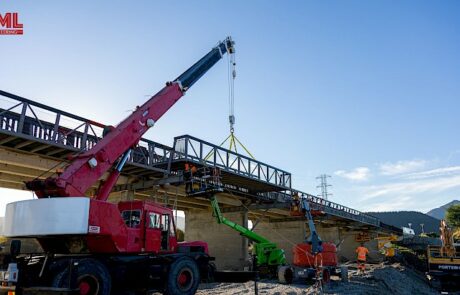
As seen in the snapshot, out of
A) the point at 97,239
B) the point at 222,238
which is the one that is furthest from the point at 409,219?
the point at 97,239

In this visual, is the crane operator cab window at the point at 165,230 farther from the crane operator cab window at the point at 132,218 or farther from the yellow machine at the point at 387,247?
the yellow machine at the point at 387,247

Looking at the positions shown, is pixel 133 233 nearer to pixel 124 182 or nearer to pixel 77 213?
pixel 77 213

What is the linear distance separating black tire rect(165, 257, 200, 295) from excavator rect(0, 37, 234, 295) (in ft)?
0.10

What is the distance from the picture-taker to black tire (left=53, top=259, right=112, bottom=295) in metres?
9.57

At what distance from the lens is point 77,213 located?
32.4ft

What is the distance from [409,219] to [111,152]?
13246 centimetres

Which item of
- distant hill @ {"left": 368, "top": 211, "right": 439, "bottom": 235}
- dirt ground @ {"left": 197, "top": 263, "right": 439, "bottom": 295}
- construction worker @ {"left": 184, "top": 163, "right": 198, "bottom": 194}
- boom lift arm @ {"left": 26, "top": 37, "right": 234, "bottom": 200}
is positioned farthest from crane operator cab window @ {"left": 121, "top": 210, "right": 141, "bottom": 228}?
distant hill @ {"left": 368, "top": 211, "right": 439, "bottom": 235}

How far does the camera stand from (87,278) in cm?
1016

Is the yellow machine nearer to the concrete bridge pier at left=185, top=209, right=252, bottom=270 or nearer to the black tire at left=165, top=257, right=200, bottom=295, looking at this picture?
the concrete bridge pier at left=185, top=209, right=252, bottom=270

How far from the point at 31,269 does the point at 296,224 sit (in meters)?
34.9

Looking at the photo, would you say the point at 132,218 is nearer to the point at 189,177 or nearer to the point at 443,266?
Answer: the point at 189,177

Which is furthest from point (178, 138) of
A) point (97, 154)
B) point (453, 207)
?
point (453, 207)

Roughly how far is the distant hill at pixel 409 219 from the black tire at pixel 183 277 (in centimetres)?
12160

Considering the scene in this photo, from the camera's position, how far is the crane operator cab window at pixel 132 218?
40.2ft
